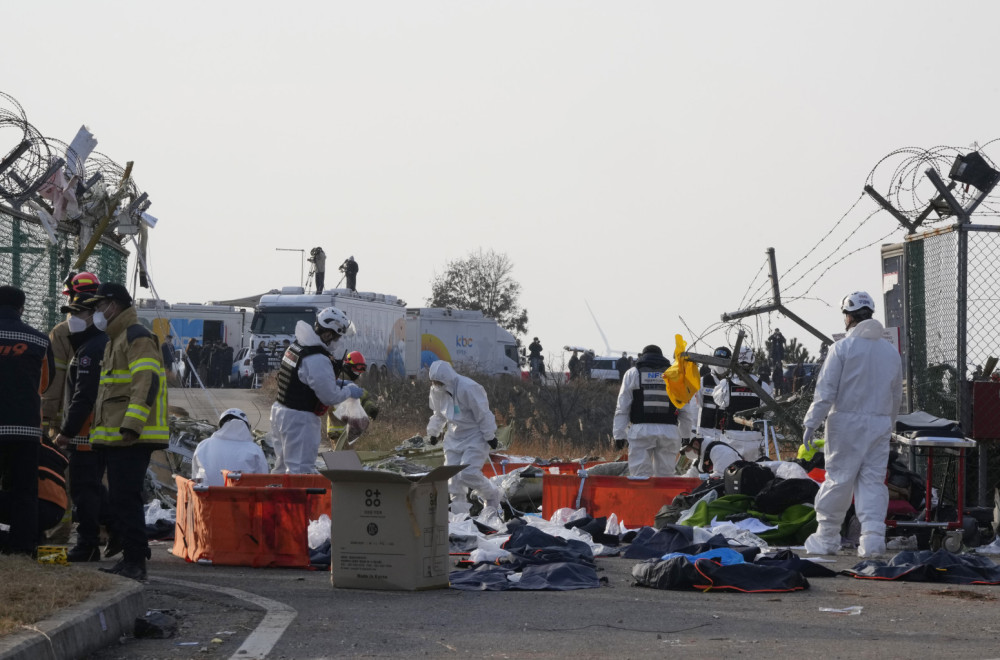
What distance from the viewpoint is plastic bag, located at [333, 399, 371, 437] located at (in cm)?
1534

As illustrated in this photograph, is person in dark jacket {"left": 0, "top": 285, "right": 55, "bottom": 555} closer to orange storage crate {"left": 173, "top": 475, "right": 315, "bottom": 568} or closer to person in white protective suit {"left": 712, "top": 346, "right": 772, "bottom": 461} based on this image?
orange storage crate {"left": 173, "top": 475, "right": 315, "bottom": 568}

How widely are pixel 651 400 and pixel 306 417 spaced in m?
4.33

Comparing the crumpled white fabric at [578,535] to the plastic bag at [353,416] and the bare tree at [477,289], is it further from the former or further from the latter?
the bare tree at [477,289]

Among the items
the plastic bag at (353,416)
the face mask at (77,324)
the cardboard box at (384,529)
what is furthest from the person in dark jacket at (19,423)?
the plastic bag at (353,416)

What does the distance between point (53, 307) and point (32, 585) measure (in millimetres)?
7299

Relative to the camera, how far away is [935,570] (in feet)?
29.9

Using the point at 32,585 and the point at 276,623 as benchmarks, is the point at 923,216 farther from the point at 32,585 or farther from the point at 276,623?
the point at 32,585

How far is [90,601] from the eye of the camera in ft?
21.1

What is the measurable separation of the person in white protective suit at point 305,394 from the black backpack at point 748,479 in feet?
11.3

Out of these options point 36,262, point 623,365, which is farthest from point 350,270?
point 36,262

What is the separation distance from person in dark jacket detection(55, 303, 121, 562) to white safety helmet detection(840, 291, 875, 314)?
595cm

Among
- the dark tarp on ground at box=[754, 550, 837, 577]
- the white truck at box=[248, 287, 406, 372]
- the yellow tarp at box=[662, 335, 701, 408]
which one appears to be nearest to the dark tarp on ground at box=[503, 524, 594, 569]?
the dark tarp on ground at box=[754, 550, 837, 577]

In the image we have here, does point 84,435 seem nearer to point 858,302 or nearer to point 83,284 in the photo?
point 83,284

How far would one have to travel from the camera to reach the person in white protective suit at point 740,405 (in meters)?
16.2
